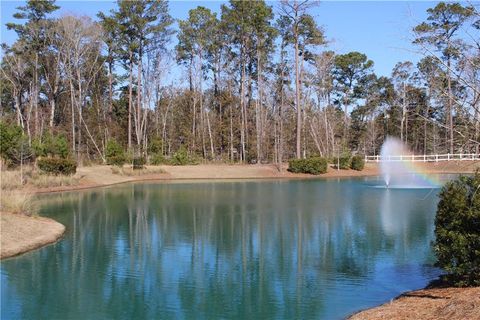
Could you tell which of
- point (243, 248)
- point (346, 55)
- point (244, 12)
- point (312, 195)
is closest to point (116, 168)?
point (312, 195)

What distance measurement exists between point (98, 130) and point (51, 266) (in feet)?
163

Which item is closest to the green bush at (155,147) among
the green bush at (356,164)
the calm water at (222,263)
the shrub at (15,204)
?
the green bush at (356,164)

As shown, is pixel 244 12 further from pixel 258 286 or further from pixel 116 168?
pixel 258 286

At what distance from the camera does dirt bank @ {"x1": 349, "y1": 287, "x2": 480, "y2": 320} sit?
661 cm

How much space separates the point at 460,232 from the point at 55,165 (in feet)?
94.2

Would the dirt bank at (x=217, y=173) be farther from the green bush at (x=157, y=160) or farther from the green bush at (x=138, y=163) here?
the green bush at (x=157, y=160)

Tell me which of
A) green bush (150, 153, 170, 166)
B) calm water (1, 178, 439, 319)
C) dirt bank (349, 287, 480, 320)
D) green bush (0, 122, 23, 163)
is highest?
green bush (0, 122, 23, 163)

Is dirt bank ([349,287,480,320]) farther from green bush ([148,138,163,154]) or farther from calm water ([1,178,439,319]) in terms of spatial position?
green bush ([148,138,163,154])

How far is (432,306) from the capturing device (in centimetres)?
764

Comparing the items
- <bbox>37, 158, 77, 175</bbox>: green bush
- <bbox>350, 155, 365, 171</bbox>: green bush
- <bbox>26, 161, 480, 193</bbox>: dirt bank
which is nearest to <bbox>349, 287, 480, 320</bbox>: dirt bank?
<bbox>37, 158, 77, 175</bbox>: green bush

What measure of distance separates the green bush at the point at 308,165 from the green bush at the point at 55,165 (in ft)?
64.4

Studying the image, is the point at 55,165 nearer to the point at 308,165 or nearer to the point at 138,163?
the point at 138,163

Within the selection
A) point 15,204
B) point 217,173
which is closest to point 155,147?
point 217,173

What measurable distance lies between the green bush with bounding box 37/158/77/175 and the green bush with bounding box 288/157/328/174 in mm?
19637
